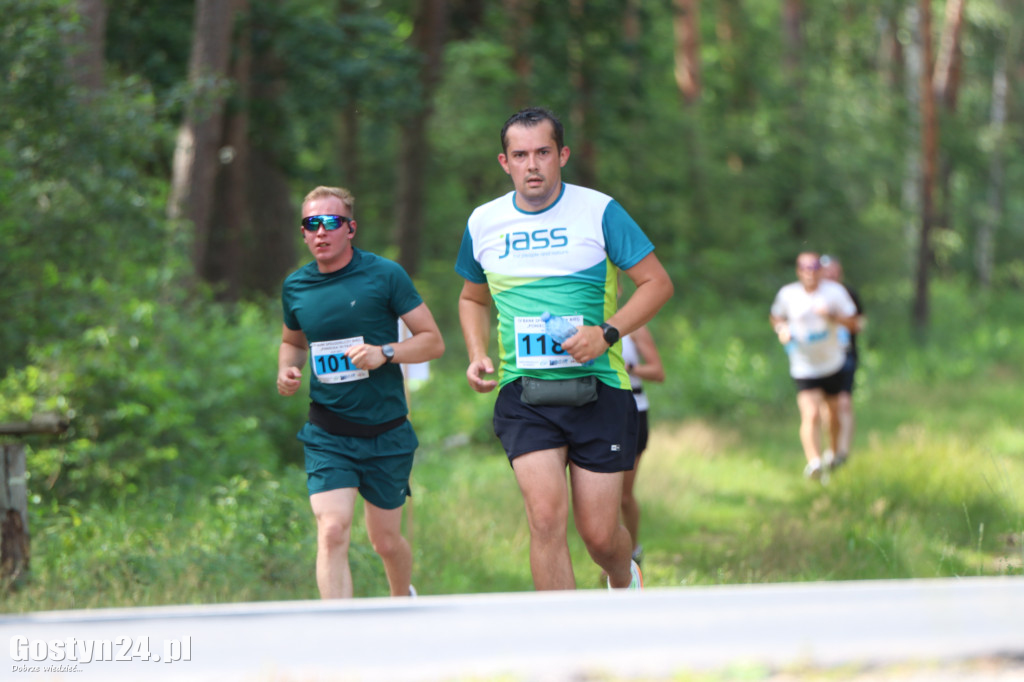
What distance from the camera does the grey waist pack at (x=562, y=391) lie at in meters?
4.85

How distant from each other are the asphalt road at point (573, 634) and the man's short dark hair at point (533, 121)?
7.89ft

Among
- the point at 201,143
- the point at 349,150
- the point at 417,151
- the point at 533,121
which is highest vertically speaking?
the point at 349,150

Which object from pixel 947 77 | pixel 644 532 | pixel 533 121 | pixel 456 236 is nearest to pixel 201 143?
pixel 644 532

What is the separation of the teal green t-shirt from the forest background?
1398mm

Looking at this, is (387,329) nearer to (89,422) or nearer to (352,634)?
(352,634)

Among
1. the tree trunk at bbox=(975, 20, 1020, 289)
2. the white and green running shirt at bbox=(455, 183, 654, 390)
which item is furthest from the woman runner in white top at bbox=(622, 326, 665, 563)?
the tree trunk at bbox=(975, 20, 1020, 289)

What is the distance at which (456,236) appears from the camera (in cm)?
2758

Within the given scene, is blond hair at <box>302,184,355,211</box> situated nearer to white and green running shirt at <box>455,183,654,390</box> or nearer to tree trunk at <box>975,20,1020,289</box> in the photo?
white and green running shirt at <box>455,183,654,390</box>

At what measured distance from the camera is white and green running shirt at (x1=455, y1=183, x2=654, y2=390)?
488cm

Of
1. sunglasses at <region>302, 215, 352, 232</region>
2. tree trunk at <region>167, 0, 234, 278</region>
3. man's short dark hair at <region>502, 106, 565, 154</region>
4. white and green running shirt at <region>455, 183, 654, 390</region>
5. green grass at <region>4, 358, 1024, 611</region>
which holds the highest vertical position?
tree trunk at <region>167, 0, 234, 278</region>

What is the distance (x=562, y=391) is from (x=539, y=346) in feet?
0.65

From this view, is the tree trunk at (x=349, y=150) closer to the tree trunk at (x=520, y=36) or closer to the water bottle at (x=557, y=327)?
the tree trunk at (x=520, y=36)

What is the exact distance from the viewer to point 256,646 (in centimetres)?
297

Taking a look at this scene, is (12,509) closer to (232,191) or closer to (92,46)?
A: (92,46)
